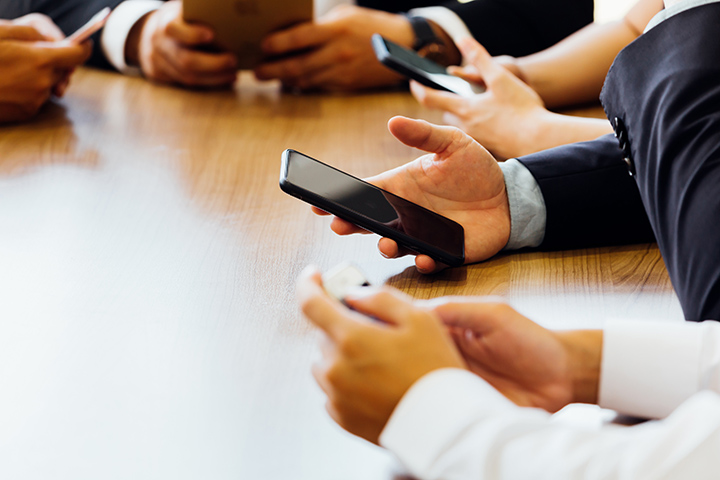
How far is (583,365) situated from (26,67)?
103 cm

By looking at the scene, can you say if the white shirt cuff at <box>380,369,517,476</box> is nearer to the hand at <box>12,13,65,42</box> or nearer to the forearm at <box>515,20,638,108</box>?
the forearm at <box>515,20,638,108</box>

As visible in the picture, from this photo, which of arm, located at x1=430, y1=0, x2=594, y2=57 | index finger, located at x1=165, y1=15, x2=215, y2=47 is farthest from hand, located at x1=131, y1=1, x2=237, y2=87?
arm, located at x1=430, y1=0, x2=594, y2=57

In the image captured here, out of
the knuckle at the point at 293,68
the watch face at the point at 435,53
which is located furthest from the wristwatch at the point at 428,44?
the knuckle at the point at 293,68

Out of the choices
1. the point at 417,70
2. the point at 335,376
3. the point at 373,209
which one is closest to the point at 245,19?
the point at 417,70

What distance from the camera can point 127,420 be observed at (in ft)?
1.55

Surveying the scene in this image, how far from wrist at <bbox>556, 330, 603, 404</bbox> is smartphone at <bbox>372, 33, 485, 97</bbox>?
68cm

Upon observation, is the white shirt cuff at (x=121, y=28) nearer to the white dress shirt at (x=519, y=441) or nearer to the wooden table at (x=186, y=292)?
the wooden table at (x=186, y=292)

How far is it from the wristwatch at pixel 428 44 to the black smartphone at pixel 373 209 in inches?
27.8

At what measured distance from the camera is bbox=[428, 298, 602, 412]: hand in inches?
18.6

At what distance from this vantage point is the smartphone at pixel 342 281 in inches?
18.1

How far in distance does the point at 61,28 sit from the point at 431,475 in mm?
1395

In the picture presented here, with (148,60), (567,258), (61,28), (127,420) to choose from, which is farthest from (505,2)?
(127,420)

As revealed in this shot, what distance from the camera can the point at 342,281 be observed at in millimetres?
470

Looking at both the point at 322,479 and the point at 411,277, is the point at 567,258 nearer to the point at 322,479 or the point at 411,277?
the point at 411,277
